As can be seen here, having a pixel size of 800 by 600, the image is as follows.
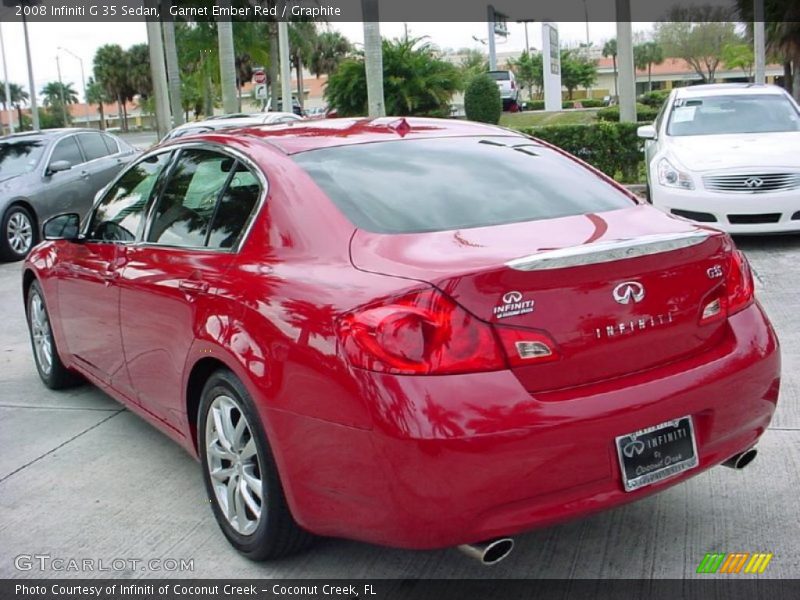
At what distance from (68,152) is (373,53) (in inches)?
227

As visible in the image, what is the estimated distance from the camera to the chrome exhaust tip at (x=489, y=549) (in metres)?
2.72

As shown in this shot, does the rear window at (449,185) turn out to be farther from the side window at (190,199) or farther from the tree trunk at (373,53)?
the tree trunk at (373,53)

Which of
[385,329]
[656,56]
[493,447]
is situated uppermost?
[656,56]

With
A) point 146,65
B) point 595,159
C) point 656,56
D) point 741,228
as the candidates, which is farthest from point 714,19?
point 741,228

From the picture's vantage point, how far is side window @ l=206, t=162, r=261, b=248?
3.52m

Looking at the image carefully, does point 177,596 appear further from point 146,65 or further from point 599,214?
point 146,65

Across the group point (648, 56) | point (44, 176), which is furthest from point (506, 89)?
point (648, 56)

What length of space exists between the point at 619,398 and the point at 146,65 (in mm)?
79622

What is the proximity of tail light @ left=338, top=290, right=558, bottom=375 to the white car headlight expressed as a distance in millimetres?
6764

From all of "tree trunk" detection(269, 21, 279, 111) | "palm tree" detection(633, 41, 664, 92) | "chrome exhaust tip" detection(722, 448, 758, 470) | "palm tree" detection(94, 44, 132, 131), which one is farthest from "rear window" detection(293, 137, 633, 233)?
"palm tree" detection(94, 44, 132, 131)

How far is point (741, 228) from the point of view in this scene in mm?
8766

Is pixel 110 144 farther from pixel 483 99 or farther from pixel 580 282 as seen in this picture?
pixel 483 99

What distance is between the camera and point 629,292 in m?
2.89

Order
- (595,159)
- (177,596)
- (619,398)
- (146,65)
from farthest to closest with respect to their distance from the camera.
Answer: (146,65)
(595,159)
(177,596)
(619,398)
